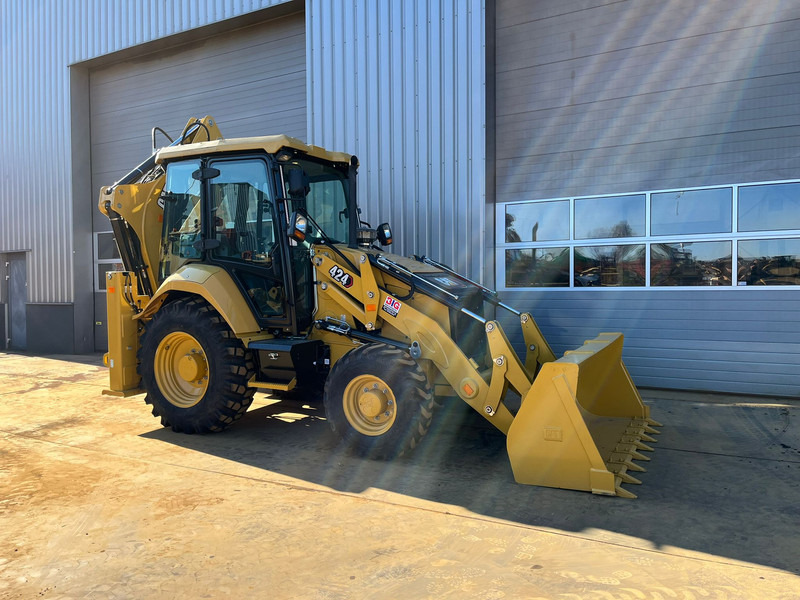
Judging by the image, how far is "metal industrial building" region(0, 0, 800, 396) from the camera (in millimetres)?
7715

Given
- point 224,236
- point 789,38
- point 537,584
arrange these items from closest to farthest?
point 537,584 < point 224,236 < point 789,38

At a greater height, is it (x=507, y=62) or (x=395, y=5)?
(x=395, y=5)

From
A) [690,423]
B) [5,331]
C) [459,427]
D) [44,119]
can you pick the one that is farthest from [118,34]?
Answer: [690,423]

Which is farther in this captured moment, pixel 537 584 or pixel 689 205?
pixel 689 205

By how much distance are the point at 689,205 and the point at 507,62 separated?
3.38m

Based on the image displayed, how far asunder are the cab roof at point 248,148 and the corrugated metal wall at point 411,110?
277 centimetres

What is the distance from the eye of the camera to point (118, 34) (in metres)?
12.5

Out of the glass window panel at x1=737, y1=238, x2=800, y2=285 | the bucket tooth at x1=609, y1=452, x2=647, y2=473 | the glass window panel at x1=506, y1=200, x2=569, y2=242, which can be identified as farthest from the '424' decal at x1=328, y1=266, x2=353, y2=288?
the glass window panel at x1=737, y1=238, x2=800, y2=285

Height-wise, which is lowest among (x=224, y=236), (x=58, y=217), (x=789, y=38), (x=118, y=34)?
(x=224, y=236)

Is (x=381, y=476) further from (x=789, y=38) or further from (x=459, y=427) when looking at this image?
(x=789, y=38)

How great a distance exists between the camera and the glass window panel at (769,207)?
7539mm

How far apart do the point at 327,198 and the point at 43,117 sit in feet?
34.3

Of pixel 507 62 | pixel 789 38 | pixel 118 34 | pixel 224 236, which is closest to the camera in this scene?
pixel 224 236

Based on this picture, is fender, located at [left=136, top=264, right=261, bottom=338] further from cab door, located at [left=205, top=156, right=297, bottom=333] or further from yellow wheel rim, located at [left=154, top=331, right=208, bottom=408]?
yellow wheel rim, located at [left=154, top=331, right=208, bottom=408]
